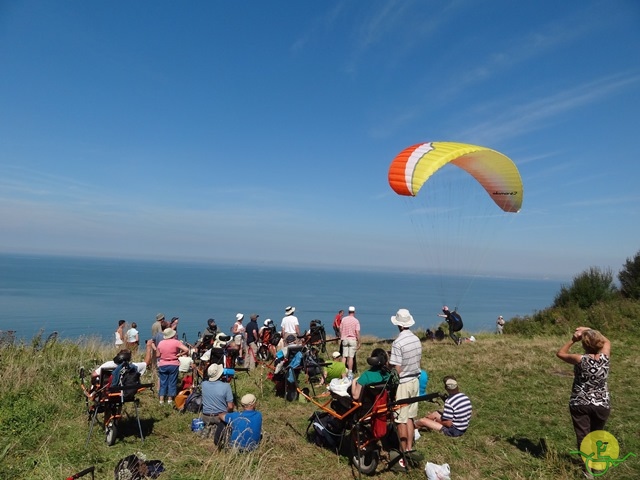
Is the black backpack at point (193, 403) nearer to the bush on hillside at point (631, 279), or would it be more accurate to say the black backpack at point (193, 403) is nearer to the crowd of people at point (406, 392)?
the crowd of people at point (406, 392)

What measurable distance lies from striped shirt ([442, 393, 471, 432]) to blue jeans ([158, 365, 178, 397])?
5.30 metres

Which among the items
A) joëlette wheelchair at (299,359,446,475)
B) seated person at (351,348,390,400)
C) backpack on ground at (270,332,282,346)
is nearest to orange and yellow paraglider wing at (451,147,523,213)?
seated person at (351,348,390,400)

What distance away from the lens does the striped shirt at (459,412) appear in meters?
5.87

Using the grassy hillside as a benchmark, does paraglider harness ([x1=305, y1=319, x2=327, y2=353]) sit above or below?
above

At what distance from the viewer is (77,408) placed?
698 centimetres

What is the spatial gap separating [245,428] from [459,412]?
333cm

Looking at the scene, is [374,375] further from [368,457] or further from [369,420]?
[368,457]

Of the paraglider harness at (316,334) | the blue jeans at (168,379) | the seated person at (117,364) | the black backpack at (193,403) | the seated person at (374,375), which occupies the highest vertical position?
the seated person at (374,375)

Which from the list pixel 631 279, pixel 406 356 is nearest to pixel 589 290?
pixel 631 279

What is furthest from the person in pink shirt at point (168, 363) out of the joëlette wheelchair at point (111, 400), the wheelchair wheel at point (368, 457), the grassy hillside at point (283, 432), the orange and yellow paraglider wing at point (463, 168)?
the orange and yellow paraglider wing at point (463, 168)

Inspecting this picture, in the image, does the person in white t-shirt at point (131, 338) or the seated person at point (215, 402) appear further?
the person in white t-shirt at point (131, 338)

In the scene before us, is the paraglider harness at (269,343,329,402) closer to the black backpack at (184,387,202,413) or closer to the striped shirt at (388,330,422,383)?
the black backpack at (184,387,202,413)

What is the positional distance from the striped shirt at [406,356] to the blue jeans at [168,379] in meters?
4.75

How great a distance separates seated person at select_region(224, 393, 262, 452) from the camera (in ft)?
16.8
